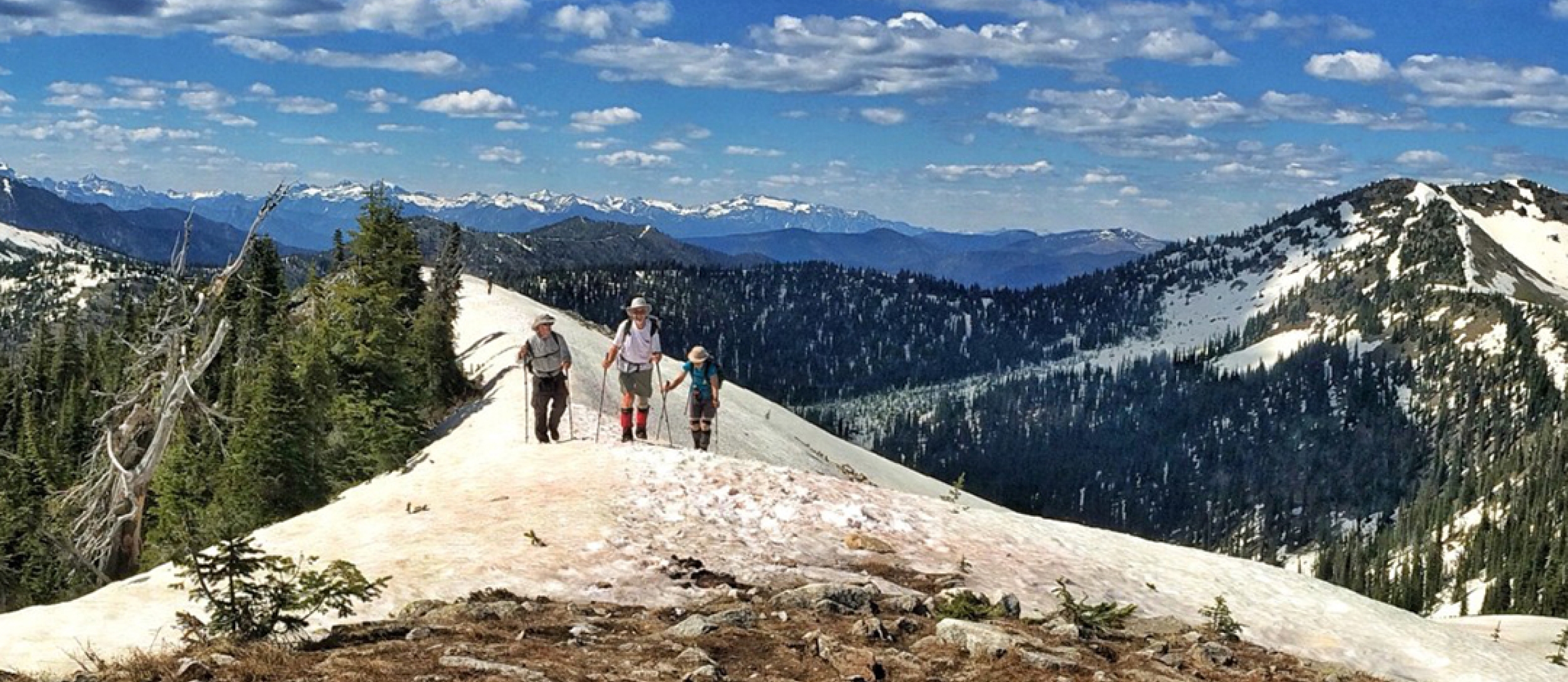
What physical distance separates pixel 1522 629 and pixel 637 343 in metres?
37.9

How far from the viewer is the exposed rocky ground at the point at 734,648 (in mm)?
12062

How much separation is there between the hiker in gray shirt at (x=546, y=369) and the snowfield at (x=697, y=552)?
41.7 inches

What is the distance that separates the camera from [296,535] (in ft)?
73.4

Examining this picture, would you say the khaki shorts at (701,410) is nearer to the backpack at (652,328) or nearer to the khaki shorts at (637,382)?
the khaki shorts at (637,382)

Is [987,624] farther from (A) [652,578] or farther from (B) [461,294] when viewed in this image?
(B) [461,294]

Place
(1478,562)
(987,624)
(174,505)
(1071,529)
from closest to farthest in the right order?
1. (987,624)
2. (1071,529)
3. (174,505)
4. (1478,562)

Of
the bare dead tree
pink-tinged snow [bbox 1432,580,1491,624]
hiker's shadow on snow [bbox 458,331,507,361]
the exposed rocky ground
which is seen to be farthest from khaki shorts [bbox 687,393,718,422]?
pink-tinged snow [bbox 1432,580,1491,624]

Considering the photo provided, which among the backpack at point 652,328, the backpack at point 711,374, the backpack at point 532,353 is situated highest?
the backpack at point 652,328

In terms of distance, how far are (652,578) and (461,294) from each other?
237ft

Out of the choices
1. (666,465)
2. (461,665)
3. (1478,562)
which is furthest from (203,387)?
(1478,562)

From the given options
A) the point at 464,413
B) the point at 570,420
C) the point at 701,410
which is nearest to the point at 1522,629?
the point at 701,410

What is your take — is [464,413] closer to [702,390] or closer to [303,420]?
[303,420]

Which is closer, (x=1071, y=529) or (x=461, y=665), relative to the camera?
(x=461, y=665)

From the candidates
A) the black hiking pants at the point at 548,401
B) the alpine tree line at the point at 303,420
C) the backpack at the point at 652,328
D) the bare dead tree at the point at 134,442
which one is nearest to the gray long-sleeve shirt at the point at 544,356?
the black hiking pants at the point at 548,401
